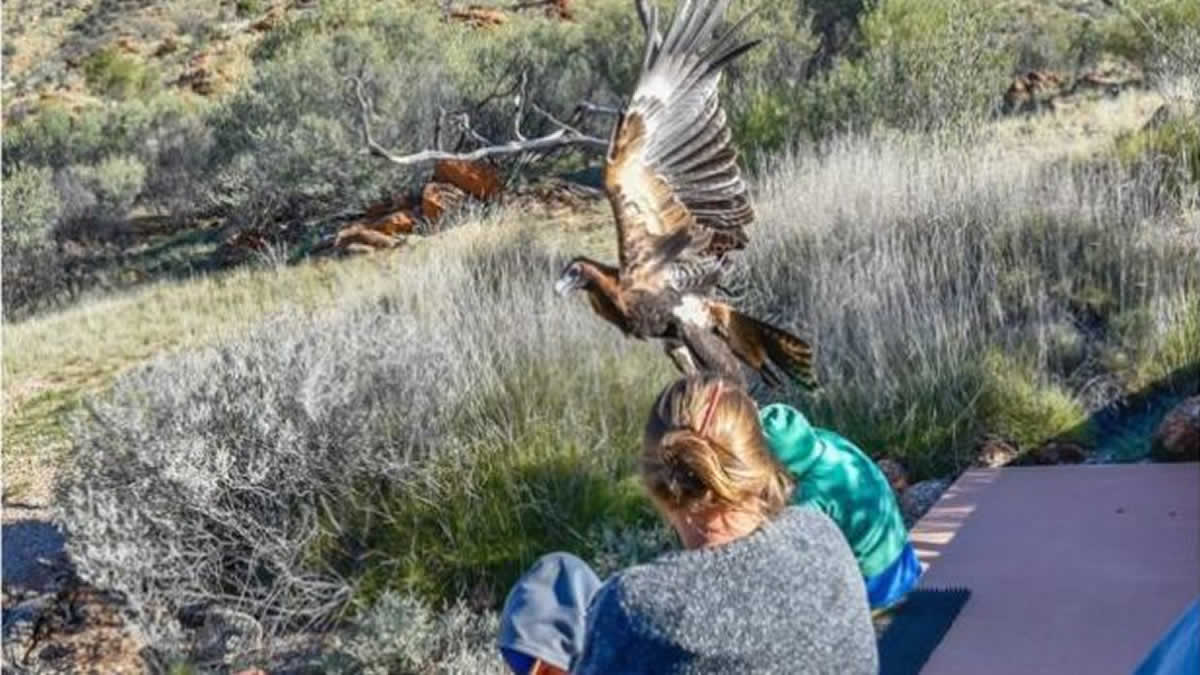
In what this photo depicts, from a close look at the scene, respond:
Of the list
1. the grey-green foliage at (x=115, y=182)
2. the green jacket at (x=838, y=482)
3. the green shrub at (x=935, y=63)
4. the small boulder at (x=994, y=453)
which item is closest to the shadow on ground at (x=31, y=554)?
the small boulder at (x=994, y=453)

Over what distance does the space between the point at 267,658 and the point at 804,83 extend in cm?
745

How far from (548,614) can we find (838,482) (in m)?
0.70

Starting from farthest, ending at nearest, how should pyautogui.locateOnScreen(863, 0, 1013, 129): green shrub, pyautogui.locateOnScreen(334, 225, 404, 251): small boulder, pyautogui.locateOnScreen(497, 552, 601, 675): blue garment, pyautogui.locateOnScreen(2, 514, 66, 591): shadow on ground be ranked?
pyautogui.locateOnScreen(334, 225, 404, 251): small boulder → pyautogui.locateOnScreen(863, 0, 1013, 129): green shrub → pyautogui.locateOnScreen(2, 514, 66, 591): shadow on ground → pyautogui.locateOnScreen(497, 552, 601, 675): blue garment

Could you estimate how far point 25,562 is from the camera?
7.04 meters

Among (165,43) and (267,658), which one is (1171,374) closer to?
(267,658)

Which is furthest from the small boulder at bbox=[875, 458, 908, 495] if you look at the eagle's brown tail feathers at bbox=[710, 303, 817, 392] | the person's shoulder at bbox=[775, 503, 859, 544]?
the person's shoulder at bbox=[775, 503, 859, 544]

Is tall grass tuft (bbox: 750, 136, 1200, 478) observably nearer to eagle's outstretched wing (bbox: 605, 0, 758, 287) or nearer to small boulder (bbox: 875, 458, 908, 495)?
small boulder (bbox: 875, 458, 908, 495)

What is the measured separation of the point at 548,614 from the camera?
3818 mm

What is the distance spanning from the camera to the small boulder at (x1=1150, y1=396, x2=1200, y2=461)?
18.9 ft

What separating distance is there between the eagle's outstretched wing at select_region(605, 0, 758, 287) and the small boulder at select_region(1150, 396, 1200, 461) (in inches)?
60.8

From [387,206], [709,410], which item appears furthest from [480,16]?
[709,410]

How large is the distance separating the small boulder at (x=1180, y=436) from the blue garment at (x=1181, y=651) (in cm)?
353

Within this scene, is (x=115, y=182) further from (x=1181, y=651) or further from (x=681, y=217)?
(x=1181, y=651)

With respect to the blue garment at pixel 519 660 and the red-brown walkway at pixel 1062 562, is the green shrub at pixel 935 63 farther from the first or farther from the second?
the blue garment at pixel 519 660
